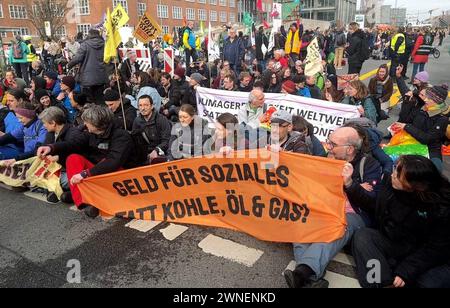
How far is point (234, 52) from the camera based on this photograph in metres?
12.5

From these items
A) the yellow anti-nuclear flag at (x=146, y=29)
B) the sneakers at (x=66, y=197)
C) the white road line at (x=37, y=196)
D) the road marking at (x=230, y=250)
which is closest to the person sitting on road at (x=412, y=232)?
the road marking at (x=230, y=250)

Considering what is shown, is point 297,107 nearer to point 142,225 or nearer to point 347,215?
point 347,215

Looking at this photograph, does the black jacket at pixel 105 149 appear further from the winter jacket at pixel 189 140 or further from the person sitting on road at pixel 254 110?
the person sitting on road at pixel 254 110

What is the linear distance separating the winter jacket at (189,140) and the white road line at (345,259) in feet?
7.26

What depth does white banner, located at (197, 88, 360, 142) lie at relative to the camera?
20.5 feet

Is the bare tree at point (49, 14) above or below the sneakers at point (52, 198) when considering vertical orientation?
above

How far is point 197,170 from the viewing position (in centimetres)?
383

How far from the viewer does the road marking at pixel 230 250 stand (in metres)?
3.52

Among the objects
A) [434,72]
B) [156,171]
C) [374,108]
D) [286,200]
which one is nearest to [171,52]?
[374,108]

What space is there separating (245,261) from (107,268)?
1.27 meters

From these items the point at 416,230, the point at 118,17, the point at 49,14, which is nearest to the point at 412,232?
the point at 416,230

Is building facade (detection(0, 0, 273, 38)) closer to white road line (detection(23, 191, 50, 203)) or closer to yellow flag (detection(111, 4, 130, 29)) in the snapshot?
yellow flag (detection(111, 4, 130, 29))

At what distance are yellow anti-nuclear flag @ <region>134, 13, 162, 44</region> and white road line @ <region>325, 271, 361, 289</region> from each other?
8.51 metres

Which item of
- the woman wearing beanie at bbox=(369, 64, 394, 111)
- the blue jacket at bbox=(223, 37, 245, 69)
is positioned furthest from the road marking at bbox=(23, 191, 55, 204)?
the blue jacket at bbox=(223, 37, 245, 69)
